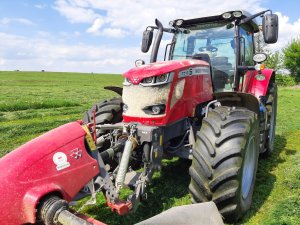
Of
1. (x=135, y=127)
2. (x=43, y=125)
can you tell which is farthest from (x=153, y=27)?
(x=43, y=125)

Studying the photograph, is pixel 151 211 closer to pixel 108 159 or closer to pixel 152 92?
pixel 108 159

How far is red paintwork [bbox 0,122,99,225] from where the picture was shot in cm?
243

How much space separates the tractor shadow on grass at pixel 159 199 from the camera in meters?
3.67

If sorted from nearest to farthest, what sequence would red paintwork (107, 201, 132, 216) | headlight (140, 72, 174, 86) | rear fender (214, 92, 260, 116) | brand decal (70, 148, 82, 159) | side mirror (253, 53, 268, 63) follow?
brand decal (70, 148, 82, 159) → red paintwork (107, 201, 132, 216) → headlight (140, 72, 174, 86) → rear fender (214, 92, 260, 116) → side mirror (253, 53, 268, 63)

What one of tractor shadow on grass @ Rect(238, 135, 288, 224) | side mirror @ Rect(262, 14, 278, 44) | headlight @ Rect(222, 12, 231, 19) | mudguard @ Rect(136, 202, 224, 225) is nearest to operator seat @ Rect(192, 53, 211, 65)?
headlight @ Rect(222, 12, 231, 19)

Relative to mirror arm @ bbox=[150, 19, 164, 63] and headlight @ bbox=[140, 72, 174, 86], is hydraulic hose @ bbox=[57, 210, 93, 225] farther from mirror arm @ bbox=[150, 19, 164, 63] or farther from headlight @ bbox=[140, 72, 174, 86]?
mirror arm @ bbox=[150, 19, 164, 63]

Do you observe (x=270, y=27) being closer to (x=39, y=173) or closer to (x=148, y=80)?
(x=148, y=80)

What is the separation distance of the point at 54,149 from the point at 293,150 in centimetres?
512

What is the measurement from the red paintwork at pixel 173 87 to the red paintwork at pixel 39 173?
0.90m

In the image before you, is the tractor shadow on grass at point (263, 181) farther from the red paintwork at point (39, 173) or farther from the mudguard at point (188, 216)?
the red paintwork at point (39, 173)

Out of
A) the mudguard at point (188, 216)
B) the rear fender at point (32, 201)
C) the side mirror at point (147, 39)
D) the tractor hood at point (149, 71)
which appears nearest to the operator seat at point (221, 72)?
the side mirror at point (147, 39)

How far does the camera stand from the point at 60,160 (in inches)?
108

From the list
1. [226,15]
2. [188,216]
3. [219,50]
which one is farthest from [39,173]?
[226,15]

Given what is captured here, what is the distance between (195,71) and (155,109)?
83 cm
